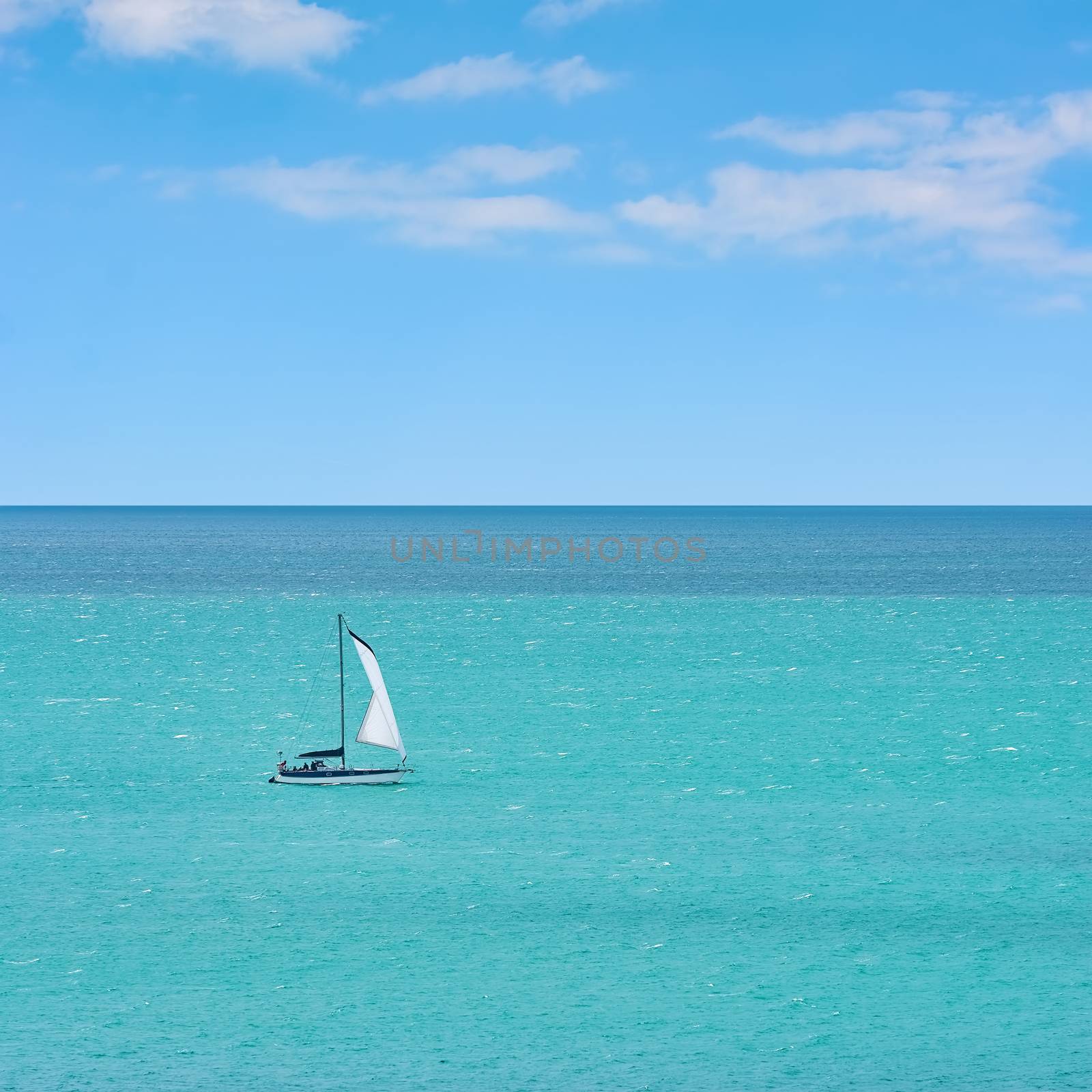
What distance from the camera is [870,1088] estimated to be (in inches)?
1045

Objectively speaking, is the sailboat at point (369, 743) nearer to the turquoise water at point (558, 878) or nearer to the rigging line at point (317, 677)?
the turquoise water at point (558, 878)

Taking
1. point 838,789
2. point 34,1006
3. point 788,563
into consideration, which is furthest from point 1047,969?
point 788,563

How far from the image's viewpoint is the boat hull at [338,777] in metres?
51.2

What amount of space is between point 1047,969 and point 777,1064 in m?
8.52

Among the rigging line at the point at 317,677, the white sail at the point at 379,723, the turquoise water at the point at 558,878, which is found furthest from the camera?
the rigging line at the point at 317,677

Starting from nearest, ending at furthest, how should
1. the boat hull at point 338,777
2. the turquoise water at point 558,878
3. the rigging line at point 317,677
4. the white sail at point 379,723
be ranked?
the turquoise water at point 558,878 → the boat hull at point 338,777 → the white sail at point 379,723 → the rigging line at point 317,677

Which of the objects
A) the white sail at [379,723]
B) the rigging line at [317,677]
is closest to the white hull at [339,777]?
the white sail at [379,723]

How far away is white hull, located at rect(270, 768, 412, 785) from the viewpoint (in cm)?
5119

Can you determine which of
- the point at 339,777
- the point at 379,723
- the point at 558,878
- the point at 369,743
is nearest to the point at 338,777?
the point at 339,777

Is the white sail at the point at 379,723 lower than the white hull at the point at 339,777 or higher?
higher

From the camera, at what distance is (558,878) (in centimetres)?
3941

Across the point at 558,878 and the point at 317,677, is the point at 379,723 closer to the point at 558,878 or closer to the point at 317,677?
the point at 558,878

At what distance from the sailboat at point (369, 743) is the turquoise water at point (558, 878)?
89 cm

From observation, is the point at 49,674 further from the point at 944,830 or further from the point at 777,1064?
the point at 777,1064
